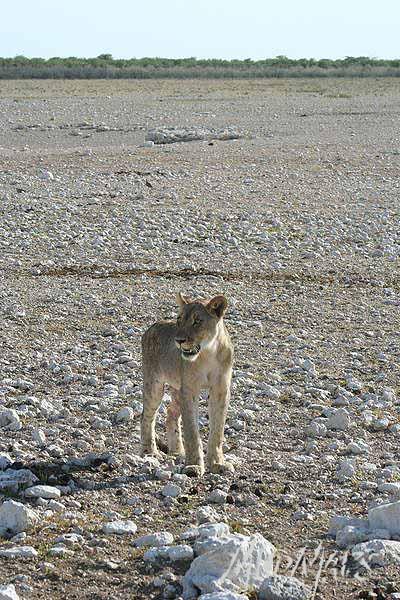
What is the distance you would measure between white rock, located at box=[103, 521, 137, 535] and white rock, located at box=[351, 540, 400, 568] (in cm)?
123

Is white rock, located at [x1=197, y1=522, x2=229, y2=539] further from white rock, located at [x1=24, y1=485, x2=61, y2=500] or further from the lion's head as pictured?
the lion's head

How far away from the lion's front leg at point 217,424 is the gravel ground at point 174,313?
22 centimetres

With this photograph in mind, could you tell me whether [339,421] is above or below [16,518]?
below

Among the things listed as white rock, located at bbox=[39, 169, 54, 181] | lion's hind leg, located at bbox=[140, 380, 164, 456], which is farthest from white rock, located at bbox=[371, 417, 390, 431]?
white rock, located at bbox=[39, 169, 54, 181]

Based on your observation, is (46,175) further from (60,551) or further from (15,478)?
(60,551)

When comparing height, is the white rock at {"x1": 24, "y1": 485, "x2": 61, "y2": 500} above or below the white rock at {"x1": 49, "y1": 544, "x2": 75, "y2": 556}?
below

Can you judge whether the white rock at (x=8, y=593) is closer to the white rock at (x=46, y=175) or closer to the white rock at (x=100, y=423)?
the white rock at (x=100, y=423)

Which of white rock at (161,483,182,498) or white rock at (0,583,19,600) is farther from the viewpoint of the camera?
white rock at (161,483,182,498)

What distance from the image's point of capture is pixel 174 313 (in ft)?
42.9

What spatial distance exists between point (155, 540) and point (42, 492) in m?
1.06

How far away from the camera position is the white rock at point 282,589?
562 centimetres

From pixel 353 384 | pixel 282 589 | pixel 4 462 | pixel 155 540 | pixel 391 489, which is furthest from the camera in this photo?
pixel 353 384

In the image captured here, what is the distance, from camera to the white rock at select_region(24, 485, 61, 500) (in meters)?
7.22

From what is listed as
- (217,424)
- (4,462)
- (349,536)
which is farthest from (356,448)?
(4,462)
